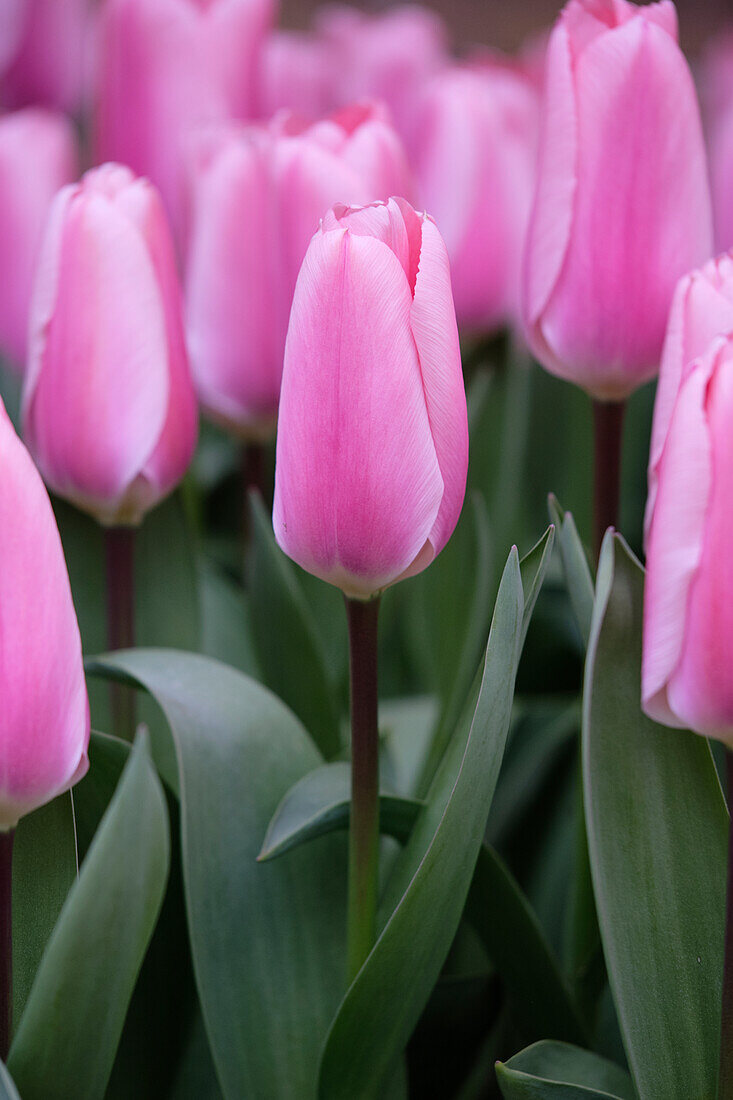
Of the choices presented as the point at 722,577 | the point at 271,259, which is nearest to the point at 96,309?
the point at 271,259

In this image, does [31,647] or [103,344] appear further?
Result: [103,344]

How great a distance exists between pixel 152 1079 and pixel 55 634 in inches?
7.8

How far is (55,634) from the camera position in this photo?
285 mm

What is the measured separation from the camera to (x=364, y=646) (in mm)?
342

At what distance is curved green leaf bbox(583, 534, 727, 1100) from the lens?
1.03 feet

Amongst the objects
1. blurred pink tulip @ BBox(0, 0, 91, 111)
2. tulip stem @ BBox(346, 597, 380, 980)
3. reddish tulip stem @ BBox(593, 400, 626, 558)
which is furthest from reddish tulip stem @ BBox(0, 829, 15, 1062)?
blurred pink tulip @ BBox(0, 0, 91, 111)

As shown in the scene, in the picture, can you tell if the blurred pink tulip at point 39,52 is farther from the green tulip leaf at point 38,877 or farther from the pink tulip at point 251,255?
the green tulip leaf at point 38,877

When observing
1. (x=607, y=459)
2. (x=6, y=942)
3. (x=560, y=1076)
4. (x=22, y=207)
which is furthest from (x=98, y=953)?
(x=22, y=207)

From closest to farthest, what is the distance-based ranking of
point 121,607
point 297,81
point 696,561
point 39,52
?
point 696,561 → point 121,607 → point 297,81 → point 39,52

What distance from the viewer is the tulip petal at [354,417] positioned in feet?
0.97

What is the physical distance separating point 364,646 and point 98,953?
0.38 ft

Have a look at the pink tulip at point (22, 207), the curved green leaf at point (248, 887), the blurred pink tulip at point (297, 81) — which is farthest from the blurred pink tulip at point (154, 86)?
the curved green leaf at point (248, 887)

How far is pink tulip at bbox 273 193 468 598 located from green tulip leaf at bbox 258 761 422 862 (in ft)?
0.29

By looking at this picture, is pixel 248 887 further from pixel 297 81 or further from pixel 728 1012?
pixel 297 81
